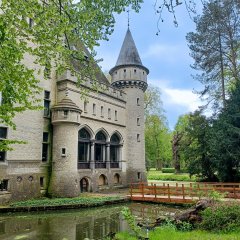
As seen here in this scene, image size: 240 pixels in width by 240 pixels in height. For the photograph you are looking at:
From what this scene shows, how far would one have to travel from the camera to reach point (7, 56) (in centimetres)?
686

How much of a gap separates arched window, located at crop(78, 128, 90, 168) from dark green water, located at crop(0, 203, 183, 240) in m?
8.54

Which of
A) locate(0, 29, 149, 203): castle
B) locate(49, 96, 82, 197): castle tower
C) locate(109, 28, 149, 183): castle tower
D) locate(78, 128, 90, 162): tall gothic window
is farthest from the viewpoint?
locate(109, 28, 149, 183): castle tower

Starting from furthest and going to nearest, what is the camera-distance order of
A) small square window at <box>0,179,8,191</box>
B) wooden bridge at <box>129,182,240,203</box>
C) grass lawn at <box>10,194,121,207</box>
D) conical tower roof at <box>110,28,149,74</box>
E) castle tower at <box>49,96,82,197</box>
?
conical tower roof at <box>110,28,149,74</box>, castle tower at <box>49,96,82,197</box>, small square window at <box>0,179,8,191</box>, wooden bridge at <box>129,182,240,203</box>, grass lawn at <box>10,194,121,207</box>

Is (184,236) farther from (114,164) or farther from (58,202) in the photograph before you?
(114,164)

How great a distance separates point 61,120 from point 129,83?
42.5ft

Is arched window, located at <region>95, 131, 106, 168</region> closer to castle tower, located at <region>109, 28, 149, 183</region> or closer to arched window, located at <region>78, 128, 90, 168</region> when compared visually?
arched window, located at <region>78, 128, 90, 168</region>

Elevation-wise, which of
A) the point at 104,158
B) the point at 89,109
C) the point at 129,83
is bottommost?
the point at 104,158

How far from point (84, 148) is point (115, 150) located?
18.1ft

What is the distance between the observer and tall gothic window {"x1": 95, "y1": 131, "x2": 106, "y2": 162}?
92.1ft

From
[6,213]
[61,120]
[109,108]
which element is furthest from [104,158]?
[6,213]

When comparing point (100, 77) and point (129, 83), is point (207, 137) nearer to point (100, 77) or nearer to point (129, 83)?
point (129, 83)

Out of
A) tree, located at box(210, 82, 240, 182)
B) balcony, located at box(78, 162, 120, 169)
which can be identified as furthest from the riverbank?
tree, located at box(210, 82, 240, 182)

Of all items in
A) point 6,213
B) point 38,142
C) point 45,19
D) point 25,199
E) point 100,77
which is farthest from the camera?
point 100,77

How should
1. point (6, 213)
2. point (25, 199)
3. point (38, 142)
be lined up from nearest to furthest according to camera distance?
point (6, 213) → point (25, 199) → point (38, 142)
